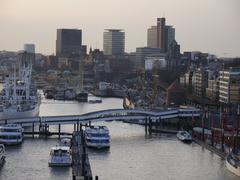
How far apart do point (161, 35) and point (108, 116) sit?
3859cm

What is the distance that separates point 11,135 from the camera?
12156 millimetres

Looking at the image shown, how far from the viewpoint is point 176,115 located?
16.0m

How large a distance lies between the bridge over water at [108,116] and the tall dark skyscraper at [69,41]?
37246mm

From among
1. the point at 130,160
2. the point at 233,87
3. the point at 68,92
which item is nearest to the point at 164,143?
the point at 130,160

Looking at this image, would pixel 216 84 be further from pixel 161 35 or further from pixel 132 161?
pixel 161 35

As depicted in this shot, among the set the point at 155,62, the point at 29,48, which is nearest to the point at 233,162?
the point at 155,62

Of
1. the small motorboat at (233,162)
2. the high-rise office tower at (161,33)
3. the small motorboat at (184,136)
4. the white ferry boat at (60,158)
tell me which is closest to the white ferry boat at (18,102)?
the small motorboat at (184,136)

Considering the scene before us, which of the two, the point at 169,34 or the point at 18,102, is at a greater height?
the point at 169,34

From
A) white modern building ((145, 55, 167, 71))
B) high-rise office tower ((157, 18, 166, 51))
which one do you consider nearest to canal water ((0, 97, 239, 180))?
white modern building ((145, 55, 167, 71))

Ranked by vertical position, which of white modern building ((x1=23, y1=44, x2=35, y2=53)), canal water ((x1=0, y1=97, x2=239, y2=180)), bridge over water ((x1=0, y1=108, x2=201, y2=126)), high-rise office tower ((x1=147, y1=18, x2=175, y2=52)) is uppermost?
high-rise office tower ((x1=147, y1=18, x2=175, y2=52))

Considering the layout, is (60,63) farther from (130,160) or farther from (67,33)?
(130,160)

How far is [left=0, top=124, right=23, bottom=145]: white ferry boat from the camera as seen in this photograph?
1208 cm

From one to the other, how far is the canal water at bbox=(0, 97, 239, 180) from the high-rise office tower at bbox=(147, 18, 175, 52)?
1555 inches

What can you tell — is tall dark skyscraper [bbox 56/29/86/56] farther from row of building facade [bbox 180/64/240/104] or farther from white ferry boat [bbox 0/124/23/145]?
white ferry boat [bbox 0/124/23/145]
